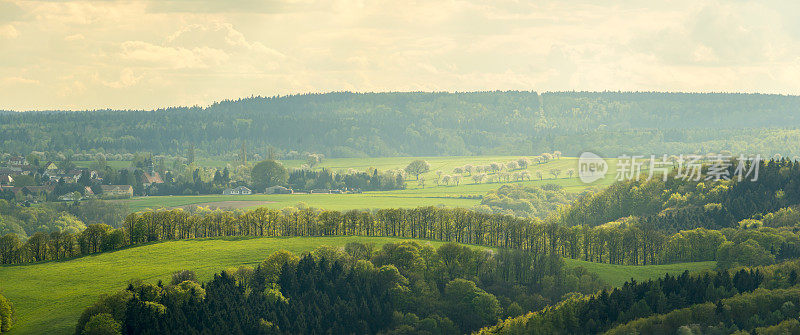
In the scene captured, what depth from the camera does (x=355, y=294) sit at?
12794 cm

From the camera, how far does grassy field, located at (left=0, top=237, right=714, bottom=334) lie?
116m

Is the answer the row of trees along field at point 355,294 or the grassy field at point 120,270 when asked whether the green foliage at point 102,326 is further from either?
the grassy field at point 120,270

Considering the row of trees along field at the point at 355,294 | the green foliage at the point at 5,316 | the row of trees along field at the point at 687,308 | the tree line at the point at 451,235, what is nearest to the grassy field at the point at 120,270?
the green foliage at the point at 5,316

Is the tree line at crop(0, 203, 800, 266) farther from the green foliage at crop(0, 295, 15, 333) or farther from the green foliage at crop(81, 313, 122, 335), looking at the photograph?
the green foliage at crop(81, 313, 122, 335)

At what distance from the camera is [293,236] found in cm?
15962

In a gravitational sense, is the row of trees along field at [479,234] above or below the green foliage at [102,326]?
above

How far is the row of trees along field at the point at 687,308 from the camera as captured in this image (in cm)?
10275

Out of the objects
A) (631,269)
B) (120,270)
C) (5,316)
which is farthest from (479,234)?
(5,316)

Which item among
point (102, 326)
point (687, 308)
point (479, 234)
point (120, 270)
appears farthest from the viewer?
point (479, 234)

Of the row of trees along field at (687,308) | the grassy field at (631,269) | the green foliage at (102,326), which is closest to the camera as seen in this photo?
the row of trees along field at (687,308)

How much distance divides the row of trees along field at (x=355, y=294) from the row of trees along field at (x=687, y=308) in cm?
965

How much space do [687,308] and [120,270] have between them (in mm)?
85804

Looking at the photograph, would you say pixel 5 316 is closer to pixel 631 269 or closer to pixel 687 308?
pixel 687 308

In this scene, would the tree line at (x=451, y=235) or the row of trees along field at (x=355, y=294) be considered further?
the tree line at (x=451, y=235)
